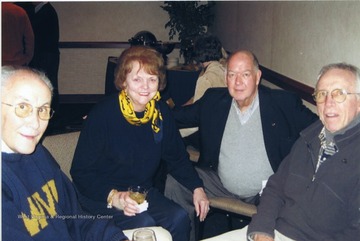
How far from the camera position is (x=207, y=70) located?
3.29 meters

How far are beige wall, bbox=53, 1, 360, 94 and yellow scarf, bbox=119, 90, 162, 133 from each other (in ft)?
3.99

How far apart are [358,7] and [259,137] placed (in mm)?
938

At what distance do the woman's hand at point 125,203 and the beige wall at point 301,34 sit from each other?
4.99 ft

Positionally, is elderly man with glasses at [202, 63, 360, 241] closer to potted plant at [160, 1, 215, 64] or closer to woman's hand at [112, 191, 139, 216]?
woman's hand at [112, 191, 139, 216]

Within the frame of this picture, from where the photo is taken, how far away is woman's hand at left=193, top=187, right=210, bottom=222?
2162mm

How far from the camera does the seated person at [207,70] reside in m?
3.09

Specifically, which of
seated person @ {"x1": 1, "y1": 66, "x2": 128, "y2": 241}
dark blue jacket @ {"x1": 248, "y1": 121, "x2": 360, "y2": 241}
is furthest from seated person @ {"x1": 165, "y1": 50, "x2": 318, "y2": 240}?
seated person @ {"x1": 1, "y1": 66, "x2": 128, "y2": 241}

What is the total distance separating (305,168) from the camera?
5.72 feet

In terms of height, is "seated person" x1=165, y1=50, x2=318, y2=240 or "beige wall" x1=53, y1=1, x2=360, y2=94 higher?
"beige wall" x1=53, y1=1, x2=360, y2=94

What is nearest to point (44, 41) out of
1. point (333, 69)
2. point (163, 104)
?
point (163, 104)

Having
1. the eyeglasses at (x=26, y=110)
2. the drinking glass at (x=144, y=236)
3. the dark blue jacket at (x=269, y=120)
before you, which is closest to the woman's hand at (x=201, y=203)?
the dark blue jacket at (x=269, y=120)

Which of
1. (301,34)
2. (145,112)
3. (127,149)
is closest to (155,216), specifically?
(127,149)

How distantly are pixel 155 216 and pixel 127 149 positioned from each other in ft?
1.23

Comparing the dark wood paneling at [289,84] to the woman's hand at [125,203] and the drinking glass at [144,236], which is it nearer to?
the woman's hand at [125,203]
